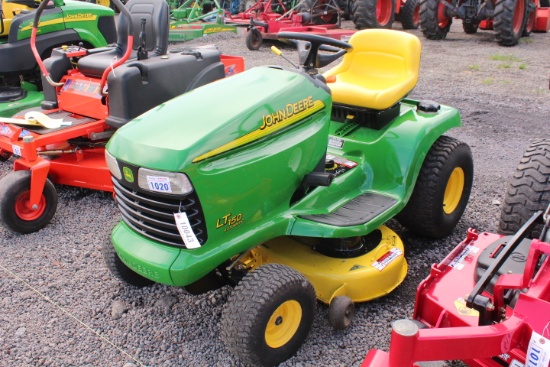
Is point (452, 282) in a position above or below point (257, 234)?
below

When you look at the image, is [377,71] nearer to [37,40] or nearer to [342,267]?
[342,267]

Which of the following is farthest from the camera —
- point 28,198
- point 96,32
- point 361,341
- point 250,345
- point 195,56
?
point 96,32

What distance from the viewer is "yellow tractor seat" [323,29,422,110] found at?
3.00 m

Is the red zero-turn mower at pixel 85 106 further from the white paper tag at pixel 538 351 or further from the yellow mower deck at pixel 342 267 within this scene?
the white paper tag at pixel 538 351

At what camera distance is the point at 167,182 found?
207 cm

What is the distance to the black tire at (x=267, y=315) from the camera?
211cm

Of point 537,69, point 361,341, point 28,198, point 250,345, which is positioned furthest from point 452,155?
point 537,69

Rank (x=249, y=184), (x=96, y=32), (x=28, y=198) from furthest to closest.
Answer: (x=96, y=32) < (x=28, y=198) < (x=249, y=184)

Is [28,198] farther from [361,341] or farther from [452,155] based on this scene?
[452,155]

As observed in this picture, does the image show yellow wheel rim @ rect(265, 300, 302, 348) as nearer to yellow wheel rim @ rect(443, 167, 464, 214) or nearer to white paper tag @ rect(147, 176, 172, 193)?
white paper tag @ rect(147, 176, 172, 193)

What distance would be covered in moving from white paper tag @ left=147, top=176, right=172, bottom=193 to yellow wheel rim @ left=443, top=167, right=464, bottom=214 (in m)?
1.87

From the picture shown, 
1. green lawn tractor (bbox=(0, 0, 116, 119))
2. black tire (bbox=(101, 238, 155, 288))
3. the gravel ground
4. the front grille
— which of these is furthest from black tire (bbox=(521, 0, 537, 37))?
the front grille

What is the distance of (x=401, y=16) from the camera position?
11422mm

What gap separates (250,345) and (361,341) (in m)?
0.61
